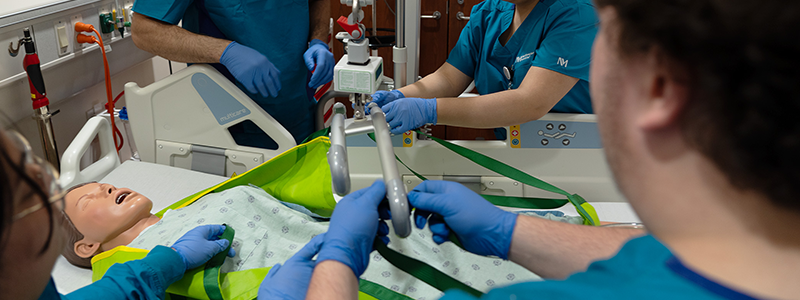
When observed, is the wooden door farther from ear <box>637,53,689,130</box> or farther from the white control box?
ear <box>637,53,689,130</box>

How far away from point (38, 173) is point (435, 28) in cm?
317

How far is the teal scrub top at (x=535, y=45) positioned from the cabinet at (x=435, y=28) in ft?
4.74

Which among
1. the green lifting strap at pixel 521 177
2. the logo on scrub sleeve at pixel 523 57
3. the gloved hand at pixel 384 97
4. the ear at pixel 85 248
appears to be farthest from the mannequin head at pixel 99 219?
the logo on scrub sleeve at pixel 523 57

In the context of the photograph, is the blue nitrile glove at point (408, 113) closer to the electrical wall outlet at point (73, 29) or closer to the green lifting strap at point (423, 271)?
the green lifting strap at point (423, 271)

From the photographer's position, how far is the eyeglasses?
70 cm

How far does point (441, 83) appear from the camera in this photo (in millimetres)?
2211

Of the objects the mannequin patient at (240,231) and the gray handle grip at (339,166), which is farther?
the mannequin patient at (240,231)

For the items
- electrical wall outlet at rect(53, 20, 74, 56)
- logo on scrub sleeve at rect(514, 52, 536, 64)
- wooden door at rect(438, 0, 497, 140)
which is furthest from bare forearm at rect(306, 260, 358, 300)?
wooden door at rect(438, 0, 497, 140)

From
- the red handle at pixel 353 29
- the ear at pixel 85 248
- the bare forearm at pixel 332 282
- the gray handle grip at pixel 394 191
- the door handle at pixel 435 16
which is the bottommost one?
the ear at pixel 85 248

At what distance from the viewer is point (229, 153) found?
2.11m

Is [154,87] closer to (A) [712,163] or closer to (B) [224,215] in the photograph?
(B) [224,215]

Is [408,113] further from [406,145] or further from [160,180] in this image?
[160,180]

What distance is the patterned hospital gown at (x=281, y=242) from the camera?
1.53 metres

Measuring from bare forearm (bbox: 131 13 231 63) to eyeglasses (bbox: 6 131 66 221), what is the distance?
1.35 m
